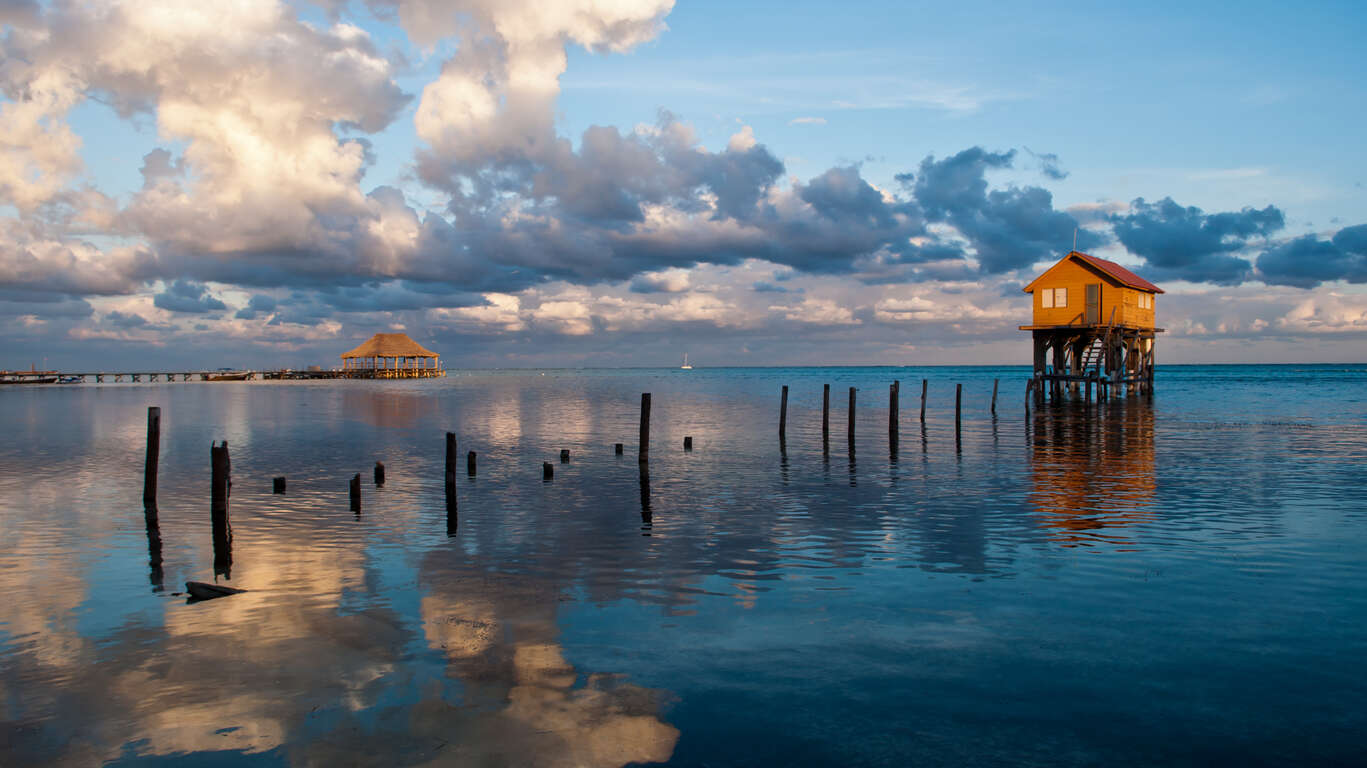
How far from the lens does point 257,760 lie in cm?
676

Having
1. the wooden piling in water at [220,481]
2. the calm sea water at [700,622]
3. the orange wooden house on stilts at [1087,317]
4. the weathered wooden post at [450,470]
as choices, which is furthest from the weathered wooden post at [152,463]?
the orange wooden house on stilts at [1087,317]

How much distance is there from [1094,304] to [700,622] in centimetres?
4369

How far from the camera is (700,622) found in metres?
10.0

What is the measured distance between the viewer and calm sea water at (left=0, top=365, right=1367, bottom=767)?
280 inches

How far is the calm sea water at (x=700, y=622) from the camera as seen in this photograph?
23.3 ft

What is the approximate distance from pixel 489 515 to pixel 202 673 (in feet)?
31.4

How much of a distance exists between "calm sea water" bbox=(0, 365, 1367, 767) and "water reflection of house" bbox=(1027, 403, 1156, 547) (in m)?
0.18

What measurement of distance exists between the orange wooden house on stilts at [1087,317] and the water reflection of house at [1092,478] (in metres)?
8.27

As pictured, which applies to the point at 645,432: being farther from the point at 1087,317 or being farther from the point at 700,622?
the point at 1087,317

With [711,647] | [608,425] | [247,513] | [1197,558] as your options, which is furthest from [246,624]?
[608,425]

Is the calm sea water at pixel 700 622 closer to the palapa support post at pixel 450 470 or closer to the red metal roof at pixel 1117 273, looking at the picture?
the palapa support post at pixel 450 470

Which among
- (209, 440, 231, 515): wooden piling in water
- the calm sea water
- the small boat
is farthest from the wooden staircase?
Answer: the small boat

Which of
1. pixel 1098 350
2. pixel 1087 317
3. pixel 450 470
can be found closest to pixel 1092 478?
pixel 450 470

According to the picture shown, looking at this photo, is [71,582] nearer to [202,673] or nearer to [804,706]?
[202,673]
